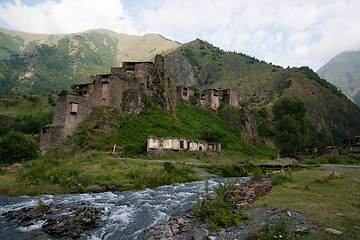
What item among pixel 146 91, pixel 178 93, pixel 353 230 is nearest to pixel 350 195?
pixel 353 230

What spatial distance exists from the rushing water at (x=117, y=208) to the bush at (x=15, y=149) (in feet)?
38.6

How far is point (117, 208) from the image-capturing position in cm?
1170

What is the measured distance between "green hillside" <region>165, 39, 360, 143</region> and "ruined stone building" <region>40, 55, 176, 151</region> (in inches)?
2062

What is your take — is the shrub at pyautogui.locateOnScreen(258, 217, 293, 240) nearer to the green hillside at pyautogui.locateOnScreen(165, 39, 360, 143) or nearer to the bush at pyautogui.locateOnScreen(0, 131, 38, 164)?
the bush at pyautogui.locateOnScreen(0, 131, 38, 164)

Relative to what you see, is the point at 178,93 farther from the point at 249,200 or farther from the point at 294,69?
the point at 294,69

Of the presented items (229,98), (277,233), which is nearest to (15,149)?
(277,233)

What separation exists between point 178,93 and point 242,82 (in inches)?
2901

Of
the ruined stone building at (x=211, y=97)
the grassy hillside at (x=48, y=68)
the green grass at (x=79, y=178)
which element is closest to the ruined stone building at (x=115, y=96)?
the ruined stone building at (x=211, y=97)

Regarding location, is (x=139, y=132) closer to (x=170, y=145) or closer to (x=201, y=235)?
(x=170, y=145)

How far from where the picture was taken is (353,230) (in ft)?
17.1

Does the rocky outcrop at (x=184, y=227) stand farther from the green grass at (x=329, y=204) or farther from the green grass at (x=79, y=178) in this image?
the green grass at (x=79, y=178)

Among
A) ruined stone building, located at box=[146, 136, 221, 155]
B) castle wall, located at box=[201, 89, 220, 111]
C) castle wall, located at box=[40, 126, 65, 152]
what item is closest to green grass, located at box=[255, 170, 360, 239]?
ruined stone building, located at box=[146, 136, 221, 155]

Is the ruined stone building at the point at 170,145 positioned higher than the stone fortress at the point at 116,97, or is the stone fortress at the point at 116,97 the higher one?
the stone fortress at the point at 116,97

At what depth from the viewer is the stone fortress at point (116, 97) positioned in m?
36.2
